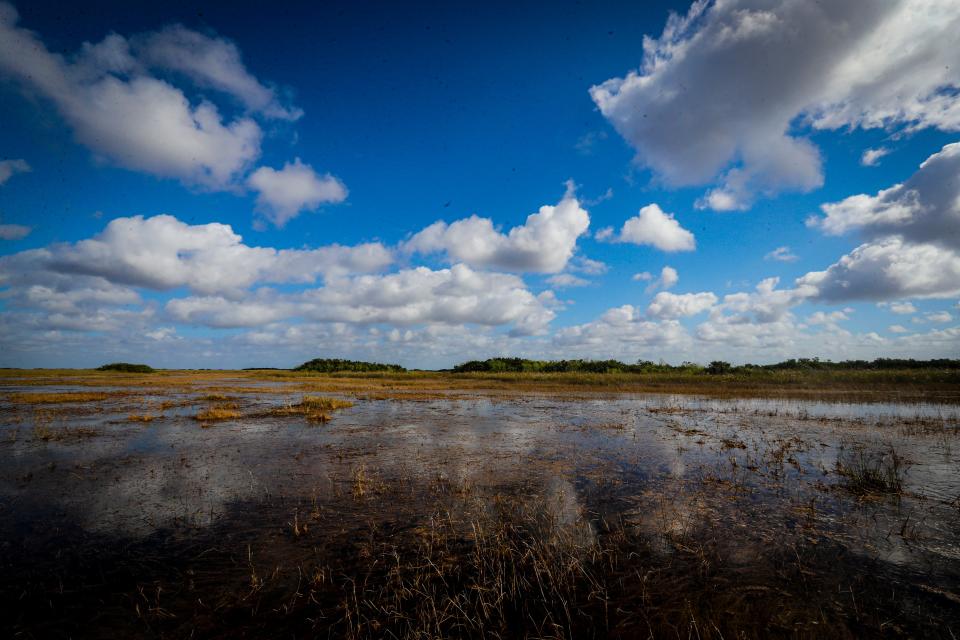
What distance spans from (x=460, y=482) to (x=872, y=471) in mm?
11956

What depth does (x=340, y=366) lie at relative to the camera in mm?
119750

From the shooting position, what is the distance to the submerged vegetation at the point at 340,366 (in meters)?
114

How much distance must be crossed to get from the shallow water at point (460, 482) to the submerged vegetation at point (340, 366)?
9111cm


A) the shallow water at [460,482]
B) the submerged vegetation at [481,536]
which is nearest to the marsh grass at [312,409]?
the shallow water at [460,482]

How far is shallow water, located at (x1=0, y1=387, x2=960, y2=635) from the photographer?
26.2ft

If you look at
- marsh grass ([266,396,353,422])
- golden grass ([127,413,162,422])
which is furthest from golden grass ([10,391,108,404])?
marsh grass ([266,396,353,422])

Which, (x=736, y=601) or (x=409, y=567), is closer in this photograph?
(x=736, y=601)

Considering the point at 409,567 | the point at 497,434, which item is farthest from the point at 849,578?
the point at 497,434

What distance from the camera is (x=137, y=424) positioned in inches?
846

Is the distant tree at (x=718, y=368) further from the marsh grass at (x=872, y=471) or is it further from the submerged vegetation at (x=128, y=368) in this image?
the submerged vegetation at (x=128, y=368)

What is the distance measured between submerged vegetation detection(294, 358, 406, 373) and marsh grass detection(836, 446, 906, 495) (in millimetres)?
104732

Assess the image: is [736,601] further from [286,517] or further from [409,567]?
[286,517]

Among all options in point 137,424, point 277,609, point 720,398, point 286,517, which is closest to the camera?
point 277,609

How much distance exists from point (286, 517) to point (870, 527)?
41.8 feet
